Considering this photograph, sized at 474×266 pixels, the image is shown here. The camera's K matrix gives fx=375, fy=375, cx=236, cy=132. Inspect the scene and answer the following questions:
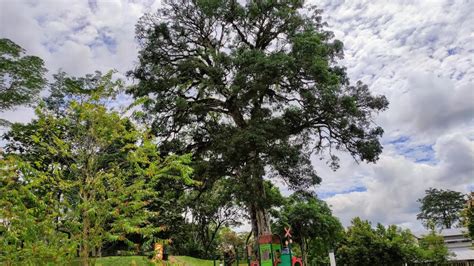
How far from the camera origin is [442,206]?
2160 inches

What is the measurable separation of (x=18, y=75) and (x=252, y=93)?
1244 centimetres

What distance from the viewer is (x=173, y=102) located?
51.8 feet

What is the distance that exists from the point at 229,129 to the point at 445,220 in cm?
5079

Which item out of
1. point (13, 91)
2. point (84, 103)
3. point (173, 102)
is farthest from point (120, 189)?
point (13, 91)

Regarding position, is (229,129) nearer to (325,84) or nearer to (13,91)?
(325,84)

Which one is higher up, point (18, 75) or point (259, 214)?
point (18, 75)

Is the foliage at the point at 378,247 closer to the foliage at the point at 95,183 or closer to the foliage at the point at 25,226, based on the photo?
the foliage at the point at 95,183

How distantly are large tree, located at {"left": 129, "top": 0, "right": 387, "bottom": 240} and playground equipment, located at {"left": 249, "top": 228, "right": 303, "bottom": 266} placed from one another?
1.48m

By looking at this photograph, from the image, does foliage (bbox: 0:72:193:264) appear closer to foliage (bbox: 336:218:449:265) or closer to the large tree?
the large tree

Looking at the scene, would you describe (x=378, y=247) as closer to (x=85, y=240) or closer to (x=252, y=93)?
(x=252, y=93)

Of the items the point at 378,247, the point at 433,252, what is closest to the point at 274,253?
the point at 378,247

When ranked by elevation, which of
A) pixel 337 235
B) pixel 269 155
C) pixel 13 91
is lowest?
pixel 337 235

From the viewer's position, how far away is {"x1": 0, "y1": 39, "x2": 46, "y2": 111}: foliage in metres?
18.3

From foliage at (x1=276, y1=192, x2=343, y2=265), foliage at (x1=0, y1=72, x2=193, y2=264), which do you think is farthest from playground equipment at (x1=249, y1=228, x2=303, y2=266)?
foliage at (x1=0, y1=72, x2=193, y2=264)
